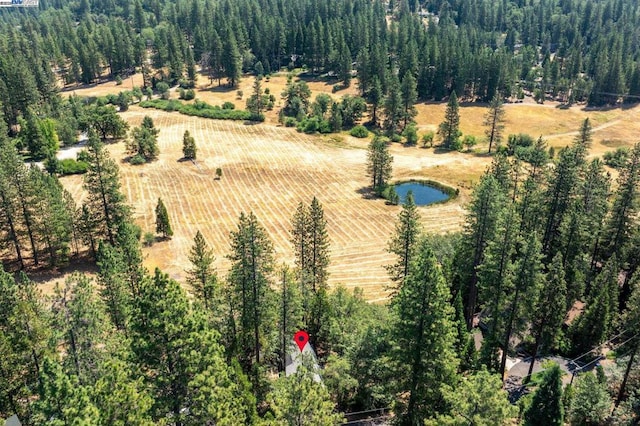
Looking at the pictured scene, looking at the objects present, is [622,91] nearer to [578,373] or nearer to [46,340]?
[578,373]

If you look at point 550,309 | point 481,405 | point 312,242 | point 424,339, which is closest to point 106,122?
point 312,242

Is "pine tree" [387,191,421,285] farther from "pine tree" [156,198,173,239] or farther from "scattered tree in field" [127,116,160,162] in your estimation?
"scattered tree in field" [127,116,160,162]

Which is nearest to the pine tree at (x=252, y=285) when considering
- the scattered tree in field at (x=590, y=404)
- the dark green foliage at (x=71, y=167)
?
the scattered tree in field at (x=590, y=404)

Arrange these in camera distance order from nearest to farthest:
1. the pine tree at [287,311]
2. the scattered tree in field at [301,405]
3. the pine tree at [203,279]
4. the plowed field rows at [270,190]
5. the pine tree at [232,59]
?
1. the scattered tree in field at [301,405]
2. the pine tree at [287,311]
3. the pine tree at [203,279]
4. the plowed field rows at [270,190]
5. the pine tree at [232,59]

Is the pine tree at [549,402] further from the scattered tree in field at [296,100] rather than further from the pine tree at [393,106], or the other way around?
the scattered tree in field at [296,100]

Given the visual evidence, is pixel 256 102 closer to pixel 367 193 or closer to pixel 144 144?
pixel 144 144

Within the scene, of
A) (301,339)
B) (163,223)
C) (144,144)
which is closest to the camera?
(301,339)
